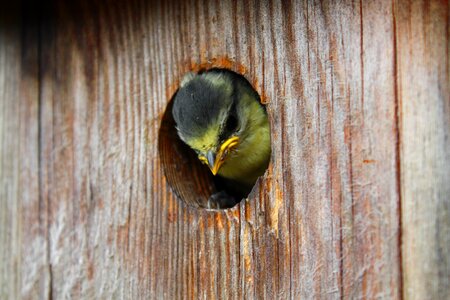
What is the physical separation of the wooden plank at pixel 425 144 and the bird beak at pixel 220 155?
66 cm

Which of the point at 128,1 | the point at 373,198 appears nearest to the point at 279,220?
the point at 373,198

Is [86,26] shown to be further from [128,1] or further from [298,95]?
[298,95]

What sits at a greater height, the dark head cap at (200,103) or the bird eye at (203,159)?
the dark head cap at (200,103)

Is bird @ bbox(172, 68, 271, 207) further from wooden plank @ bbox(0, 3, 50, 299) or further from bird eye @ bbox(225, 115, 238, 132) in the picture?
wooden plank @ bbox(0, 3, 50, 299)

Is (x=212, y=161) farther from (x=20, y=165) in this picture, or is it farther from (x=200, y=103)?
(x=20, y=165)

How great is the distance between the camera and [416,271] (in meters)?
1.27

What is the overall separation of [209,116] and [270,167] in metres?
0.39

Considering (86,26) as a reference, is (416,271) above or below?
below

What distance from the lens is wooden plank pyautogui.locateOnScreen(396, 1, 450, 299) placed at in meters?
1.26

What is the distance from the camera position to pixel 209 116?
1.87 meters

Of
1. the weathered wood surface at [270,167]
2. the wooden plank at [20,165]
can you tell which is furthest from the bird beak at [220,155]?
the wooden plank at [20,165]

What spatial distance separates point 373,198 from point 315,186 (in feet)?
0.48

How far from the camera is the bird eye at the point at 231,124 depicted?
192 cm

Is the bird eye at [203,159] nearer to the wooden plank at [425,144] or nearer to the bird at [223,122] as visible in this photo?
the bird at [223,122]
